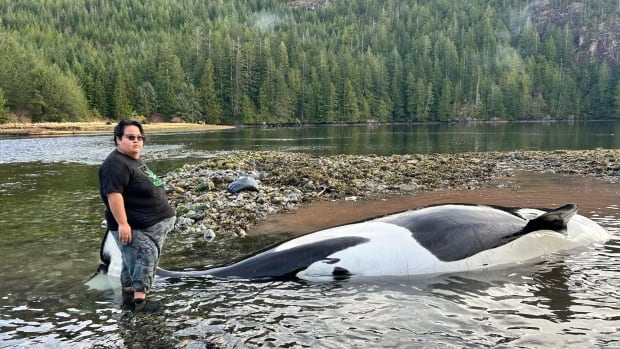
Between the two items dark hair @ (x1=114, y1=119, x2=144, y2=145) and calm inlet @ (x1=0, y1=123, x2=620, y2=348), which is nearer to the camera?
calm inlet @ (x1=0, y1=123, x2=620, y2=348)

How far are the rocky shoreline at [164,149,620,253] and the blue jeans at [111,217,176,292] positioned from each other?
3723 millimetres

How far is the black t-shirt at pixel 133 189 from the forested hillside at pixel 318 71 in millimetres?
93858

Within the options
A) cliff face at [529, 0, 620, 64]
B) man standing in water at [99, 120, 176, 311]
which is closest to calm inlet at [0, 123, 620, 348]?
man standing in water at [99, 120, 176, 311]

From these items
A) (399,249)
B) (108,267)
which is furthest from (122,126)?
(399,249)

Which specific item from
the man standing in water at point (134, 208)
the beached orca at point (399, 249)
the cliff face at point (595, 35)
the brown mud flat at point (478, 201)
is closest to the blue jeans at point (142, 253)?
the man standing in water at point (134, 208)

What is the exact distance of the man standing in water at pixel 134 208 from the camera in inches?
244

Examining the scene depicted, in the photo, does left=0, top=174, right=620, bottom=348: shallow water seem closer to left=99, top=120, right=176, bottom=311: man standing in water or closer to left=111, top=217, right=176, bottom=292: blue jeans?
left=111, top=217, right=176, bottom=292: blue jeans

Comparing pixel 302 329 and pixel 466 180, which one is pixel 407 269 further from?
pixel 466 180

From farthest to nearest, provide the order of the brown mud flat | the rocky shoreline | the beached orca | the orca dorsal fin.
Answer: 1. the brown mud flat
2. the rocky shoreline
3. the orca dorsal fin
4. the beached orca

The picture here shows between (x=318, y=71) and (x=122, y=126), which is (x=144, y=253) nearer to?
(x=122, y=126)

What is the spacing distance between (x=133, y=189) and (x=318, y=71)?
13650cm

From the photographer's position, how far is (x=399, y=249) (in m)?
7.87

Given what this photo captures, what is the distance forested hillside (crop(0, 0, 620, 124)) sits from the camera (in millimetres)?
108562

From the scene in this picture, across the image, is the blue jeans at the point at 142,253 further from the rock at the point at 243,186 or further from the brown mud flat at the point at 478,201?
the rock at the point at 243,186
